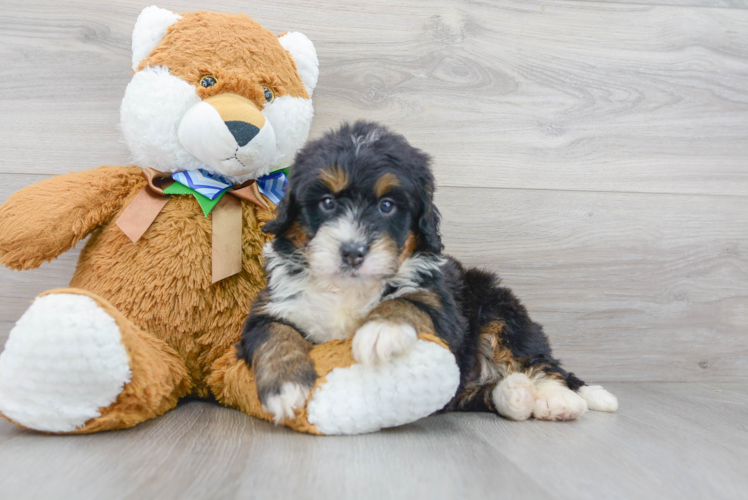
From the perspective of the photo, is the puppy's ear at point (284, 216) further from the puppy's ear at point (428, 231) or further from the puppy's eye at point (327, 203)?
the puppy's ear at point (428, 231)

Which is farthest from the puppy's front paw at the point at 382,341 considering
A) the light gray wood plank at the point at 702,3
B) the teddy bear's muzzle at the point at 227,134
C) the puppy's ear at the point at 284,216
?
the light gray wood plank at the point at 702,3

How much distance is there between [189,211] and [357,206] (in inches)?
28.6

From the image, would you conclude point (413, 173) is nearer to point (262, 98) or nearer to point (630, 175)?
point (262, 98)

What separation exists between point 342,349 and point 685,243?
212 centimetres

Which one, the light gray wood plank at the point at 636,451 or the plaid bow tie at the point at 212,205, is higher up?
the plaid bow tie at the point at 212,205

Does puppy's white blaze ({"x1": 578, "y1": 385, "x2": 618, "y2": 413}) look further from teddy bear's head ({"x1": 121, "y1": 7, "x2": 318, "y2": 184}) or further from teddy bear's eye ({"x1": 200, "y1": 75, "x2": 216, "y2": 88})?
teddy bear's eye ({"x1": 200, "y1": 75, "x2": 216, "y2": 88})

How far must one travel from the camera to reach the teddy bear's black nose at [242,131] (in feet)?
6.09

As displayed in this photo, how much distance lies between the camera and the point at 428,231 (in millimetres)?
1808

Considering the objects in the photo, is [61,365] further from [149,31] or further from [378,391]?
[149,31]

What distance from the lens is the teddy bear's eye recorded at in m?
1.96

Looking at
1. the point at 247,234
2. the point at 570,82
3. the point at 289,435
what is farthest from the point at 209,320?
the point at 570,82

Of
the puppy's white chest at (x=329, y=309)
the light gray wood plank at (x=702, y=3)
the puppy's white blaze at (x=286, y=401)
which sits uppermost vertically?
the light gray wood plank at (x=702, y=3)

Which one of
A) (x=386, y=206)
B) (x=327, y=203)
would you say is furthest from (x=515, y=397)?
(x=327, y=203)

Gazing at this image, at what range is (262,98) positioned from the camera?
2014 millimetres
